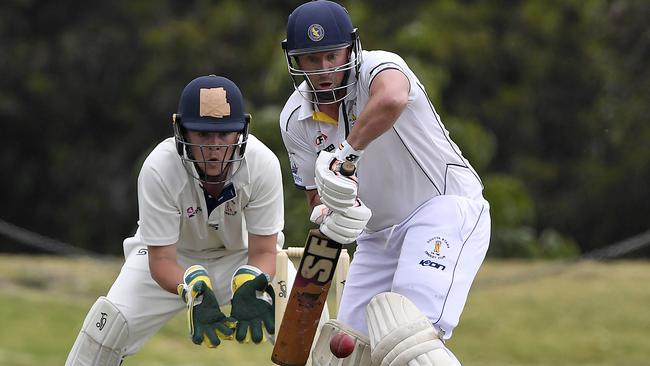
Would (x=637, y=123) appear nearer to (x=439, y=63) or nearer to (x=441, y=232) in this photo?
(x=439, y=63)

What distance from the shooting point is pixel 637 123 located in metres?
15.6

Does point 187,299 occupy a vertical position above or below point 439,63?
above

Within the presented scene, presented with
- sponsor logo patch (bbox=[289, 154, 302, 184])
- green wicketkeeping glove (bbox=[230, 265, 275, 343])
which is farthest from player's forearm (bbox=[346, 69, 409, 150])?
green wicketkeeping glove (bbox=[230, 265, 275, 343])

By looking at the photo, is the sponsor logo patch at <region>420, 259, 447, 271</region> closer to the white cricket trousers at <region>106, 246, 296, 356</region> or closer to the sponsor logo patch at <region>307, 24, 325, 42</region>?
the sponsor logo patch at <region>307, 24, 325, 42</region>

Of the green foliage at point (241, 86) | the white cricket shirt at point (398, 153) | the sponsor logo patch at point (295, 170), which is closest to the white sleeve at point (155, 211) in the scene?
the sponsor logo patch at point (295, 170)

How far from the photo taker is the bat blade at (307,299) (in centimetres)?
415

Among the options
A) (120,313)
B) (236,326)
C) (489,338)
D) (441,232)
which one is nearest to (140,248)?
(120,313)

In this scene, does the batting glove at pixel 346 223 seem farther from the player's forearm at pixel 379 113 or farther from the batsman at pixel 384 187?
the player's forearm at pixel 379 113

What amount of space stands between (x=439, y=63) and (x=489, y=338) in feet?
28.0

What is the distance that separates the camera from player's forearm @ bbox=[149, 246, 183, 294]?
4.76m

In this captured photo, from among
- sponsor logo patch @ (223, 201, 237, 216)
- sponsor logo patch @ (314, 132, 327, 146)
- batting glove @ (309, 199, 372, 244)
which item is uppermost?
sponsor logo patch @ (314, 132, 327, 146)

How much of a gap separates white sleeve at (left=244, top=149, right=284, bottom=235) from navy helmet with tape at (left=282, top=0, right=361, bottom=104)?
0.68 metres

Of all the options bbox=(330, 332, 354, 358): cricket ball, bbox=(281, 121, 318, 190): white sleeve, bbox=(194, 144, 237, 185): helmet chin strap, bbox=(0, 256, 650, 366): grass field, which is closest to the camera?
bbox=(330, 332, 354, 358): cricket ball

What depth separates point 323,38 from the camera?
4113 mm
